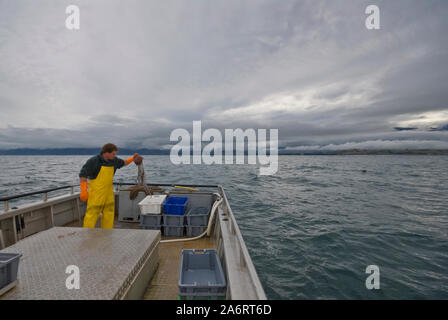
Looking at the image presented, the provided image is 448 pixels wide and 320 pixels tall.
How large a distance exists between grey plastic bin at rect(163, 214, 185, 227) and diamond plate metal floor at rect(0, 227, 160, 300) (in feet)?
5.13

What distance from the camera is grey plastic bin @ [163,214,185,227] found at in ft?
16.3

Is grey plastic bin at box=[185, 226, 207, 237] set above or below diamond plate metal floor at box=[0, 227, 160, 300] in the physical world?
below

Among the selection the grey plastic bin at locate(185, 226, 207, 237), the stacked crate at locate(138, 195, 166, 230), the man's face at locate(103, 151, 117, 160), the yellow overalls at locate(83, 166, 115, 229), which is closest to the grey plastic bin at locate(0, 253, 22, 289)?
the yellow overalls at locate(83, 166, 115, 229)

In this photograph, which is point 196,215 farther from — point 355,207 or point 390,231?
point 355,207

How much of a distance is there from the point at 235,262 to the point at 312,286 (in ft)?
10.9

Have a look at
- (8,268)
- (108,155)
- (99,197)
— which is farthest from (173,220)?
(8,268)

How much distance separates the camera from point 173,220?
505 centimetres

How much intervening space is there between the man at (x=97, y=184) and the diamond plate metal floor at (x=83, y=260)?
0.69 meters

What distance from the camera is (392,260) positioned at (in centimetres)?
576

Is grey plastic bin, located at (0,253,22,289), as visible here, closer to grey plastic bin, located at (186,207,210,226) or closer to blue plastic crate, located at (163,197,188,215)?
blue plastic crate, located at (163,197,188,215)

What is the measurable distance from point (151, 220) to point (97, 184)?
167 centimetres

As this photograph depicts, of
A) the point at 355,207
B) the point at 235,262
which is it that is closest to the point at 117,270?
the point at 235,262

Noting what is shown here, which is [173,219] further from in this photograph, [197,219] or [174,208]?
[197,219]

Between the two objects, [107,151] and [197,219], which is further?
[197,219]
